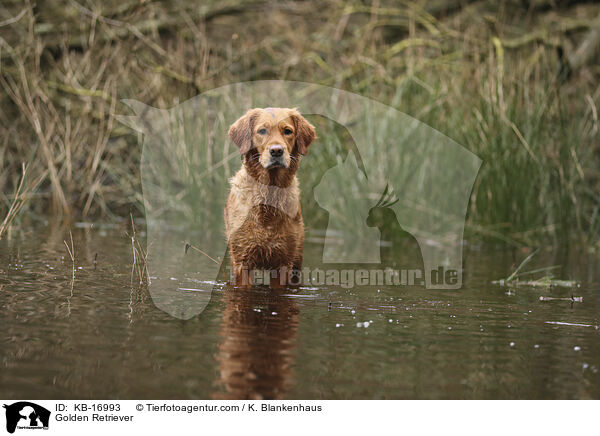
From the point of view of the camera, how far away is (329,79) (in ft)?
37.9

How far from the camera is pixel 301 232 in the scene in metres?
5.94

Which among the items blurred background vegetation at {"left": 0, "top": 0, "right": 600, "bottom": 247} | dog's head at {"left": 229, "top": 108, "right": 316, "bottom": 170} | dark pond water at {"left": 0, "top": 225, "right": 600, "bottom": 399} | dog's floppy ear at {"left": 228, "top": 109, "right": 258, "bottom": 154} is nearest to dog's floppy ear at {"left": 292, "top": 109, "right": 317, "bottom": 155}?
dog's head at {"left": 229, "top": 108, "right": 316, "bottom": 170}

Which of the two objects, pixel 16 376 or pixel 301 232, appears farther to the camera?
pixel 301 232

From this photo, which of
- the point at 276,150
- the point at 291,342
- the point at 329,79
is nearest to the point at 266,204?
the point at 276,150

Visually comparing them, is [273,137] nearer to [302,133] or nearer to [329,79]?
[302,133]

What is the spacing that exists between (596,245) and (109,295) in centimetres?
661

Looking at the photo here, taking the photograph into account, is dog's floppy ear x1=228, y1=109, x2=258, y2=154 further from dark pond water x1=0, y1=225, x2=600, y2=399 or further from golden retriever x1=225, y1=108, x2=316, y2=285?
dark pond water x1=0, y1=225, x2=600, y2=399

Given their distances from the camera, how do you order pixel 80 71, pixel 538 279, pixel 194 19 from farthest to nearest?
pixel 194 19 < pixel 80 71 < pixel 538 279

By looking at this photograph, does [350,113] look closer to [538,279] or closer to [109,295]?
[538,279]

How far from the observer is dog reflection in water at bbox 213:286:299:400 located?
3209 millimetres
